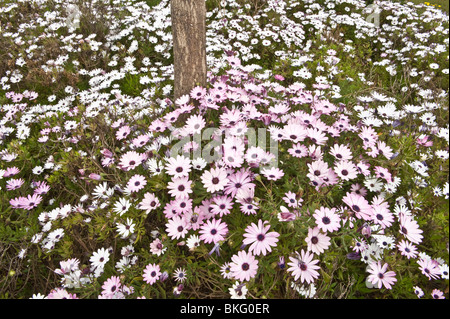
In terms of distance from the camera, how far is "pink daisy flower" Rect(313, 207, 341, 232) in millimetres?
1580

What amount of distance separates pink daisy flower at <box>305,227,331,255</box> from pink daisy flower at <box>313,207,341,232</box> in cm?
4

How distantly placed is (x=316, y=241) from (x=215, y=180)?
786mm

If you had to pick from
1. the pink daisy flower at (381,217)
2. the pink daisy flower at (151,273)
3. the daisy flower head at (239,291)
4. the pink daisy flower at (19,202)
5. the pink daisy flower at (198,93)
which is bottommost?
the pink daisy flower at (19,202)

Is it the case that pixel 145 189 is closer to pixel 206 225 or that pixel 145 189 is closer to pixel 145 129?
pixel 206 225

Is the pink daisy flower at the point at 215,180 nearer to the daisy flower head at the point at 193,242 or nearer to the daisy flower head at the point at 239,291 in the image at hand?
the daisy flower head at the point at 193,242

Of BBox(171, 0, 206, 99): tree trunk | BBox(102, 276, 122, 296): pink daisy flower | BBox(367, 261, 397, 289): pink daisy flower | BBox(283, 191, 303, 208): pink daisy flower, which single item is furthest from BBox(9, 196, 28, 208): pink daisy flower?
BBox(367, 261, 397, 289): pink daisy flower

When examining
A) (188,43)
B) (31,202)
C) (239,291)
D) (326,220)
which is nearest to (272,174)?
(326,220)

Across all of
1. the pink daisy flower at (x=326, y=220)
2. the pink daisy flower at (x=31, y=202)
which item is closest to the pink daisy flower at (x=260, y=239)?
the pink daisy flower at (x=326, y=220)

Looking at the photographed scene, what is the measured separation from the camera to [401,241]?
1.90m

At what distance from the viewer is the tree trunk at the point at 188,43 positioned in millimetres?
2621

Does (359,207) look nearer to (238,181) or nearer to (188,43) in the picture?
A: (238,181)

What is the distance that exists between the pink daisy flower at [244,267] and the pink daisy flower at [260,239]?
0.06 metres
